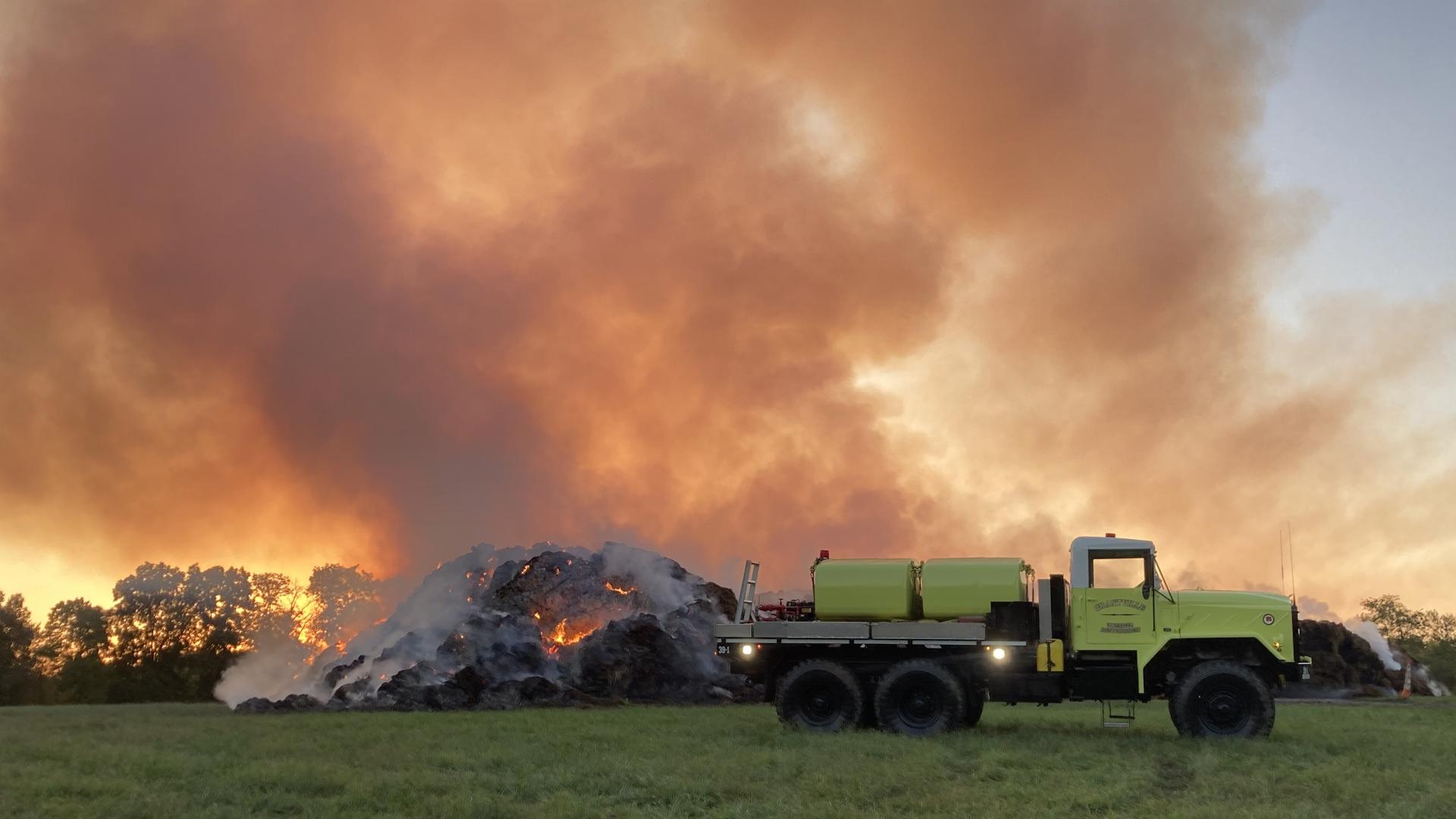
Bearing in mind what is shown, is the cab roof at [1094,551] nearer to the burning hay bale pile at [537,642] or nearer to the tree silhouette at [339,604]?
the burning hay bale pile at [537,642]

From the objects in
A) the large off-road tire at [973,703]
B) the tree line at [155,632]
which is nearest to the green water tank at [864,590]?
the large off-road tire at [973,703]

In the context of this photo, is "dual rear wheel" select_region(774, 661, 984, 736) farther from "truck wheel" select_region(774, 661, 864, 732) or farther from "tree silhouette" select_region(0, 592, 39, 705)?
"tree silhouette" select_region(0, 592, 39, 705)

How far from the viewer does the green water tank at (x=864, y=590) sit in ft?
80.8

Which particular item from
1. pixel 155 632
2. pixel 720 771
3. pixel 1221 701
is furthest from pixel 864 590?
pixel 155 632

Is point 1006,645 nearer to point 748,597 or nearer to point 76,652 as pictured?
point 748,597

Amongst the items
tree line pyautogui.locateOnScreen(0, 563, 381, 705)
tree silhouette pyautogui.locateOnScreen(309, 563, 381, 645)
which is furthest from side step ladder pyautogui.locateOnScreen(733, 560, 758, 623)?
tree line pyautogui.locateOnScreen(0, 563, 381, 705)

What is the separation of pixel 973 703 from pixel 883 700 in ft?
7.55

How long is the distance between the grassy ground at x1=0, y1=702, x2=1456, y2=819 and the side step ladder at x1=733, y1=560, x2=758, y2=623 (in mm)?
2610

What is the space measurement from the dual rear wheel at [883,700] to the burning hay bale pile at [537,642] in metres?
13.3

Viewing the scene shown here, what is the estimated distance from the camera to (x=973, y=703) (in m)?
24.6

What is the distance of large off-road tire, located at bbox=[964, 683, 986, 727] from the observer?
950 inches

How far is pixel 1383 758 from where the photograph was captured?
755 inches

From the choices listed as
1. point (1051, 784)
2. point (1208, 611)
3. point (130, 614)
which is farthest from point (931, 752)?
point (130, 614)

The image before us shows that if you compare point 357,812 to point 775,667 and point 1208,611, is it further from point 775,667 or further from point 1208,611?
point 1208,611
